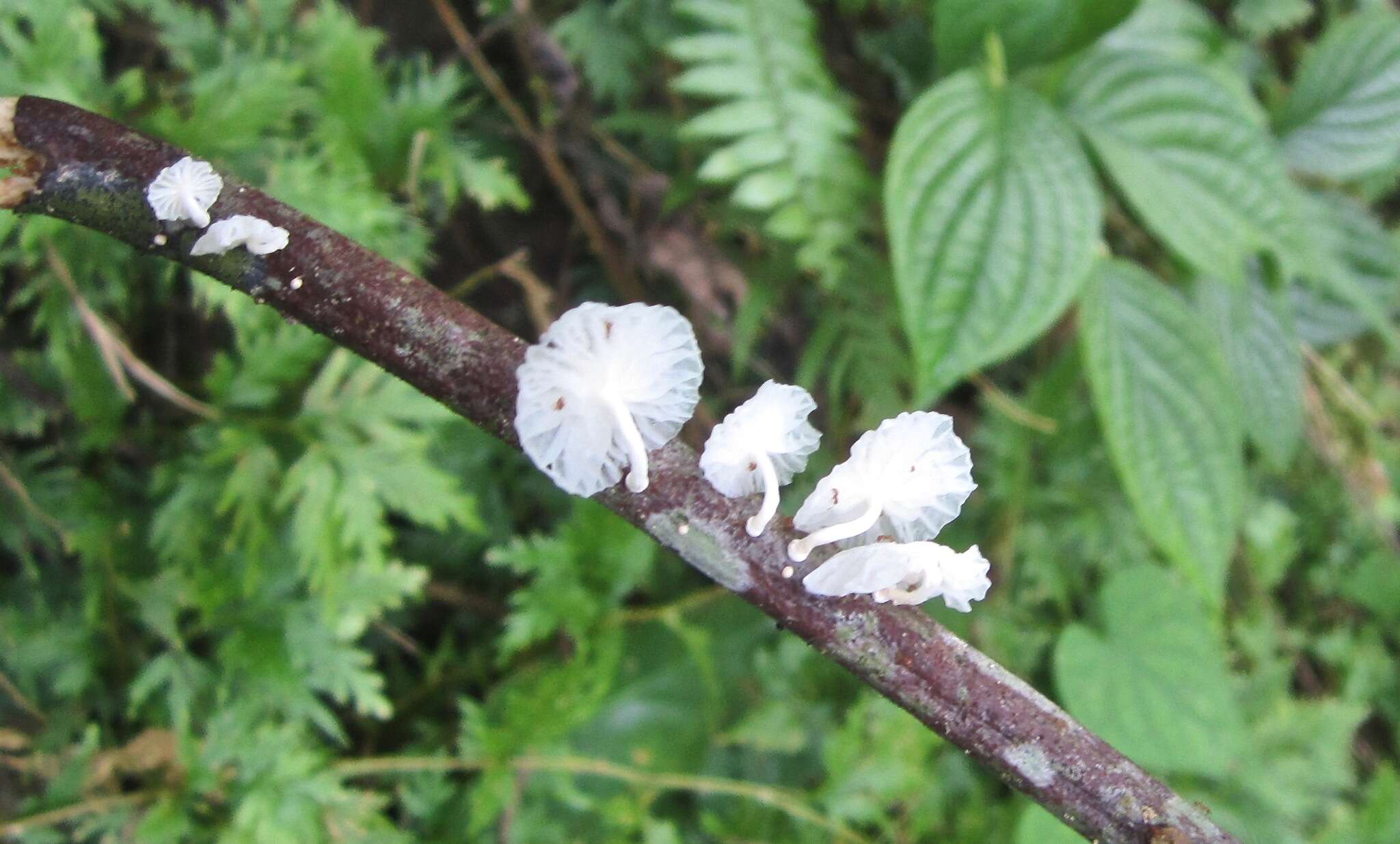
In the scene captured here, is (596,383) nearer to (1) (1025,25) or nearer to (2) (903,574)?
(2) (903,574)

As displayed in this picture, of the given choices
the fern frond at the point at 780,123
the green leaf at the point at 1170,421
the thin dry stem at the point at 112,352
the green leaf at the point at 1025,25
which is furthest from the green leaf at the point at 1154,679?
the thin dry stem at the point at 112,352

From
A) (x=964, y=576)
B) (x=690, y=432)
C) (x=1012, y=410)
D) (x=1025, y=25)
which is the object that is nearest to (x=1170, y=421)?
(x=1012, y=410)

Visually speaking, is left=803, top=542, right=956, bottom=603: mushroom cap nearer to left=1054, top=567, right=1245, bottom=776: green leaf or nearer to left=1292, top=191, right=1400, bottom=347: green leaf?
left=1054, top=567, right=1245, bottom=776: green leaf

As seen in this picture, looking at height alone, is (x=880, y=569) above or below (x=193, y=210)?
below

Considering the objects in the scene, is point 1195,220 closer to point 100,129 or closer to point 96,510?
point 100,129

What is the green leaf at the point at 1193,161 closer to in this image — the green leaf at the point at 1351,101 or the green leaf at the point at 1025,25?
the green leaf at the point at 1025,25

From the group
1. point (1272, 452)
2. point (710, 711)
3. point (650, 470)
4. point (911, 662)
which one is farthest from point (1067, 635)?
point (650, 470)
